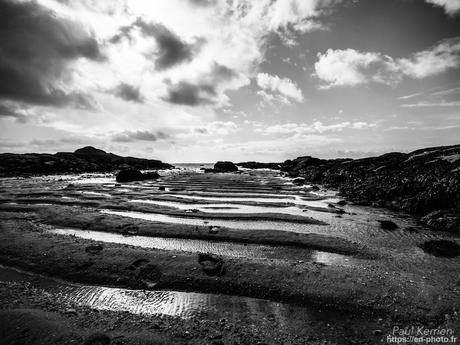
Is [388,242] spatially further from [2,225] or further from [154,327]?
[2,225]

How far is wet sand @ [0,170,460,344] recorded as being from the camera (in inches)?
270

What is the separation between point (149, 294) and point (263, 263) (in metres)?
4.48

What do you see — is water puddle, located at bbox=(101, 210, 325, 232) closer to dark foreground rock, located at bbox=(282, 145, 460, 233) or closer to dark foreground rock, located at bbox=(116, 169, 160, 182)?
dark foreground rock, located at bbox=(282, 145, 460, 233)

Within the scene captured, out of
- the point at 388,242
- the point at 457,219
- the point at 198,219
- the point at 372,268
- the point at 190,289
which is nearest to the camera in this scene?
the point at 190,289

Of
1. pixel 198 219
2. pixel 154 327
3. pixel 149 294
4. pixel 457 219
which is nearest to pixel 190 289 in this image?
pixel 149 294

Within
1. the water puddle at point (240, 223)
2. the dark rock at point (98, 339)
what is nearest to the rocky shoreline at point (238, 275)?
the dark rock at point (98, 339)

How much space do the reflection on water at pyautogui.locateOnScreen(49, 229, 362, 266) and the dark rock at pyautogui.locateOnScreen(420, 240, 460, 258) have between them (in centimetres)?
398

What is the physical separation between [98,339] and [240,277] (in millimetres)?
4777

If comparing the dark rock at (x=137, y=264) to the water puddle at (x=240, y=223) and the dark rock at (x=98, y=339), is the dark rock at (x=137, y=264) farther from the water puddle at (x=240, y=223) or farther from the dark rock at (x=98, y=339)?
the water puddle at (x=240, y=223)

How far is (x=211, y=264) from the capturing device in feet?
33.1

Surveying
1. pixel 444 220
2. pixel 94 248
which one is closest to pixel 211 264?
pixel 94 248

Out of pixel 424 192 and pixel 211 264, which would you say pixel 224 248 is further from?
pixel 424 192

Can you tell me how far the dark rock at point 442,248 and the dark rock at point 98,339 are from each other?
13.5 metres

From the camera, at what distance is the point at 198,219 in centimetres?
1839
